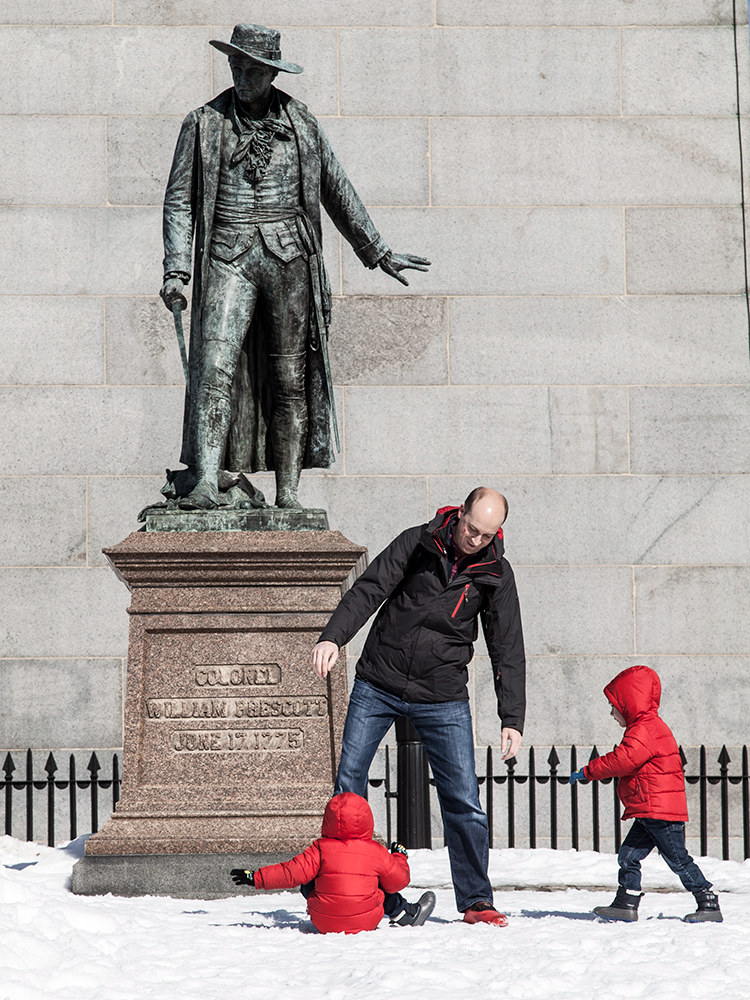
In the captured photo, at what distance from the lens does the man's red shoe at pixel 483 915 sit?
18.7 ft

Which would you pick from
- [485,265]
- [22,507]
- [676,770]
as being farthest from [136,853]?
[485,265]

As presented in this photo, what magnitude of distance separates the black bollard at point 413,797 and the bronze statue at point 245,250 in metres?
2.41

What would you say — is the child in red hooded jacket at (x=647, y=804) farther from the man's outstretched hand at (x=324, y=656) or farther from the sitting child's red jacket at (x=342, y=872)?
the man's outstretched hand at (x=324, y=656)

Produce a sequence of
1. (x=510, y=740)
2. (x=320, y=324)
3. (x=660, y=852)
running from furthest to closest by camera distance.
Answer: (x=320, y=324)
(x=660, y=852)
(x=510, y=740)

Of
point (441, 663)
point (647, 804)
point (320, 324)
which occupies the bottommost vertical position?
point (647, 804)

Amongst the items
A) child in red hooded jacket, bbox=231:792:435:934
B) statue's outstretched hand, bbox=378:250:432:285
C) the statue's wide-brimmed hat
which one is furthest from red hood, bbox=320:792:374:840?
the statue's wide-brimmed hat

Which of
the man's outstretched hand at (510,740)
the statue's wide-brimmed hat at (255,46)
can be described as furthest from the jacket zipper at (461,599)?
the statue's wide-brimmed hat at (255,46)

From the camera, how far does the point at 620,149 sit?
1193cm

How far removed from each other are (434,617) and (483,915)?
1.36 metres

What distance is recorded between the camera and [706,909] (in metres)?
6.06

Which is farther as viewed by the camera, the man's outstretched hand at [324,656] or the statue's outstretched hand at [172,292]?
the statue's outstretched hand at [172,292]

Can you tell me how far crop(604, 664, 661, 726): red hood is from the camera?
6.21 metres

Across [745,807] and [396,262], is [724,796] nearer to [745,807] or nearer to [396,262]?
[745,807]

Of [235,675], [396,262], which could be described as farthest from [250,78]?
[235,675]
